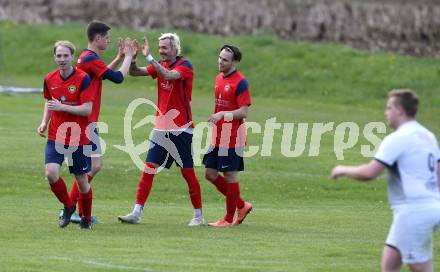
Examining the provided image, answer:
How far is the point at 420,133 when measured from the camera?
32.3ft

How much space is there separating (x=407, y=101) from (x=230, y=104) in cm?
596

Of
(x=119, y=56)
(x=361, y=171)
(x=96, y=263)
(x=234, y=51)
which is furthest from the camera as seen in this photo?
(x=234, y=51)

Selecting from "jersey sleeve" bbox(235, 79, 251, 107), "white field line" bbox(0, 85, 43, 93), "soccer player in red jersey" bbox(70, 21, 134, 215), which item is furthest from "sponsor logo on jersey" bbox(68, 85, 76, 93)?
"white field line" bbox(0, 85, 43, 93)

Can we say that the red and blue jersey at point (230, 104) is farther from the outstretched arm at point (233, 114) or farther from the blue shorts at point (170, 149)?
the blue shorts at point (170, 149)

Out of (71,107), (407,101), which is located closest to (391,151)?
(407,101)

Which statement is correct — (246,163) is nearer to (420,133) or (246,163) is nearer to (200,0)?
(420,133)

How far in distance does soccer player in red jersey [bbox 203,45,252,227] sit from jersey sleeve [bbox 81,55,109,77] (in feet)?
5.12

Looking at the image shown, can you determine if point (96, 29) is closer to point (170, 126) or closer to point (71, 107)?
point (71, 107)

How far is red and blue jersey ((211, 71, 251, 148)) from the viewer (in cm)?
1553

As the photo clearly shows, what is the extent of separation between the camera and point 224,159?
51.6ft

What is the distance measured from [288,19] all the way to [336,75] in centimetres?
623

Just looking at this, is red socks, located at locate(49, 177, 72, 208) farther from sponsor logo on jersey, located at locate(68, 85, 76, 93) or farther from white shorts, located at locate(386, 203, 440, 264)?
white shorts, located at locate(386, 203, 440, 264)

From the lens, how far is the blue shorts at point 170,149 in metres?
15.5

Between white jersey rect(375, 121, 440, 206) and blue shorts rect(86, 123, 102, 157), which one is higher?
white jersey rect(375, 121, 440, 206)
